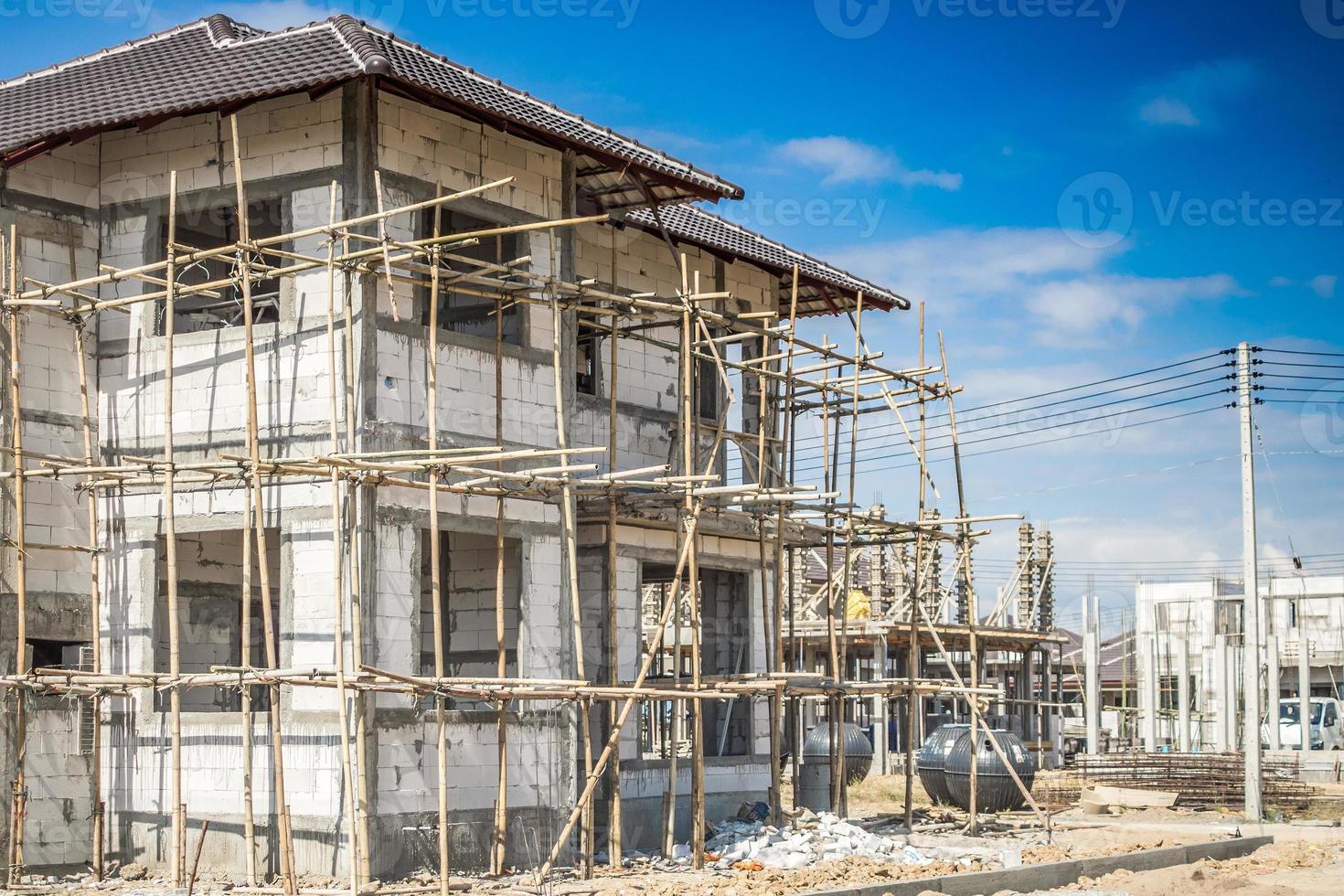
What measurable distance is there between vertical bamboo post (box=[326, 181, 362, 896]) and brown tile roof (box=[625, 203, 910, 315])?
5.26 m

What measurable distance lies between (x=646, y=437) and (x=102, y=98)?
23.7 ft

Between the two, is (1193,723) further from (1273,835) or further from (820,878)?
(820,878)

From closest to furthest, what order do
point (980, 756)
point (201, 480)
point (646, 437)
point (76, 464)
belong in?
point (201, 480), point (76, 464), point (646, 437), point (980, 756)

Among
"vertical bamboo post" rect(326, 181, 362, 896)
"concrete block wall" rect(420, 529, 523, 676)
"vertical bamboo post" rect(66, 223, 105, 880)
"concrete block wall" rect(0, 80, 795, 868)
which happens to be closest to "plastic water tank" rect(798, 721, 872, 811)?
"concrete block wall" rect(420, 529, 523, 676)

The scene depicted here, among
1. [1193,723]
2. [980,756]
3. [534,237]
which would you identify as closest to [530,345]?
[534,237]

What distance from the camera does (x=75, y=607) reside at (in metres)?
15.3

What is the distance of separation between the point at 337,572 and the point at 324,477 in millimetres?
1405

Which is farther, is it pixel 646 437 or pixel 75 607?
pixel 646 437

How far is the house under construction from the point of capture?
45.3 feet

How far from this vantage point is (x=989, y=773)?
21797 mm

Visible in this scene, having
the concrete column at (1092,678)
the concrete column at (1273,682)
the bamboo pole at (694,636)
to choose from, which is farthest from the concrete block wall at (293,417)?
→ the concrete column at (1092,678)

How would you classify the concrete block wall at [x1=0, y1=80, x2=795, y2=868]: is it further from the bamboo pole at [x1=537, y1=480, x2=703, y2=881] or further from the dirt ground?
the dirt ground

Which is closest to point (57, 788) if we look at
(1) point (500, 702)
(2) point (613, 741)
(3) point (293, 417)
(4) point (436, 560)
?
(3) point (293, 417)

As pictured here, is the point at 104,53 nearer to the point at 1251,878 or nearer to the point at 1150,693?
the point at 1251,878
